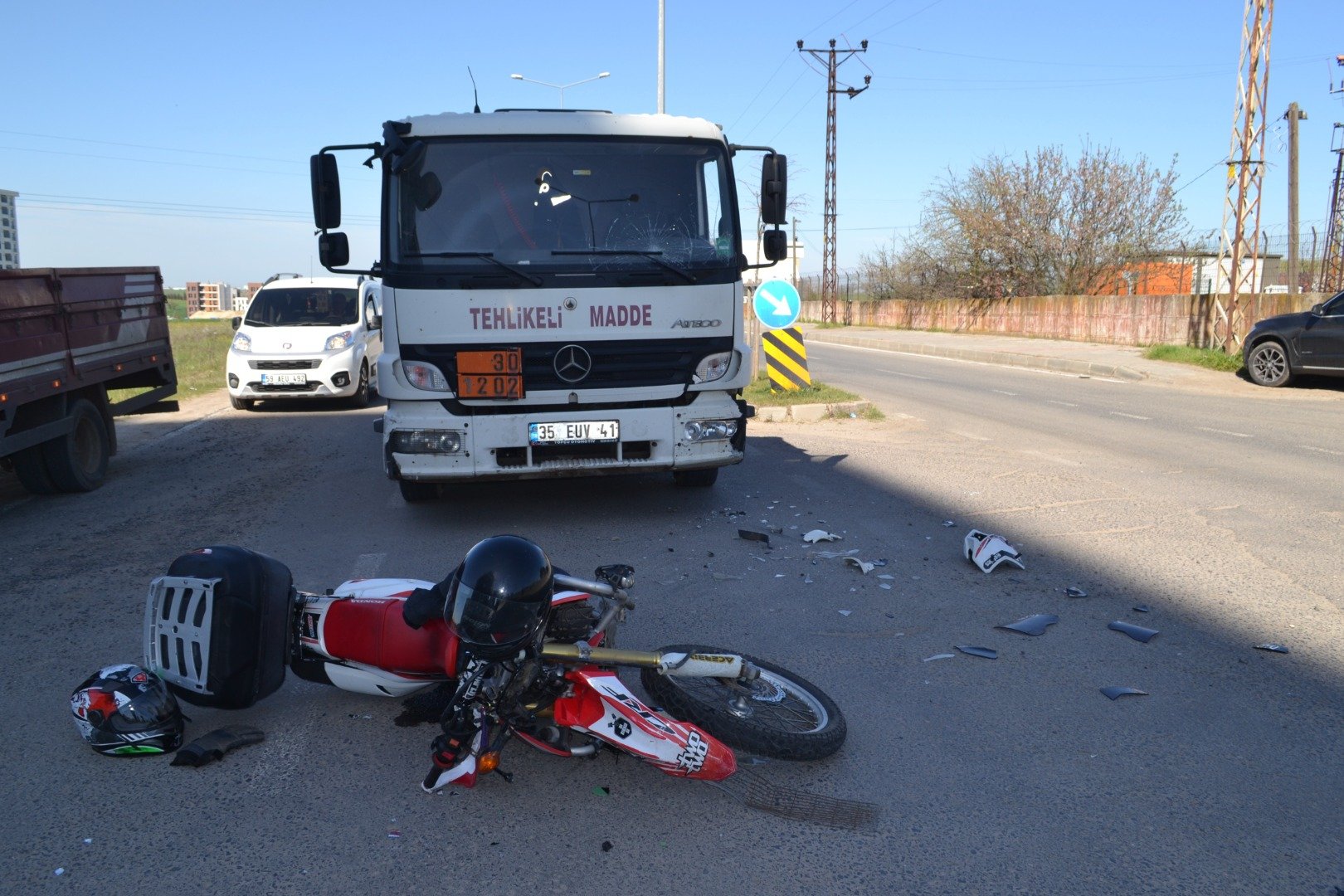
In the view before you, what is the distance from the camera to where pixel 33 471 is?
331 inches

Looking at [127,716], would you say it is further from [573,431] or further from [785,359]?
[785,359]

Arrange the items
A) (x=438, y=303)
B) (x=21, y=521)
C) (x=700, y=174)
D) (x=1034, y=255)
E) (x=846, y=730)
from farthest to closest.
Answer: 1. (x=1034, y=255)
2. (x=21, y=521)
3. (x=700, y=174)
4. (x=438, y=303)
5. (x=846, y=730)

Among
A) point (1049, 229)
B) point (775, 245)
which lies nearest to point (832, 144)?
point (1049, 229)

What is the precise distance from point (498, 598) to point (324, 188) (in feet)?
15.3

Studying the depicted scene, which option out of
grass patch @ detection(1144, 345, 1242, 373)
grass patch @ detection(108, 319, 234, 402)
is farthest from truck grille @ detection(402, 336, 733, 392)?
grass patch @ detection(1144, 345, 1242, 373)

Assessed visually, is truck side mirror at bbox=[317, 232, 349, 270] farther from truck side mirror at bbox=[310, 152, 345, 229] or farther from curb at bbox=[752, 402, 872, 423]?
curb at bbox=[752, 402, 872, 423]

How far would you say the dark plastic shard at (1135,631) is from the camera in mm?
4707

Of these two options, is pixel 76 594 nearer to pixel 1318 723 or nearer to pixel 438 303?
pixel 438 303

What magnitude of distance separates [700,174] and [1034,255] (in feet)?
109

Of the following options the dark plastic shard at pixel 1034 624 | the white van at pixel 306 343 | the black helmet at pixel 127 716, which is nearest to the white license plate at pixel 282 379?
the white van at pixel 306 343

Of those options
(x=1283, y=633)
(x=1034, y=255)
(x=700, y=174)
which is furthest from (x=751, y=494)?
(x=1034, y=255)

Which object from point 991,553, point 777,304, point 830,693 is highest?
point 777,304

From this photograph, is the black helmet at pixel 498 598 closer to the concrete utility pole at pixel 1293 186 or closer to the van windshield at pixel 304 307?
the van windshield at pixel 304 307

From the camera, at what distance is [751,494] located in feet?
26.2
